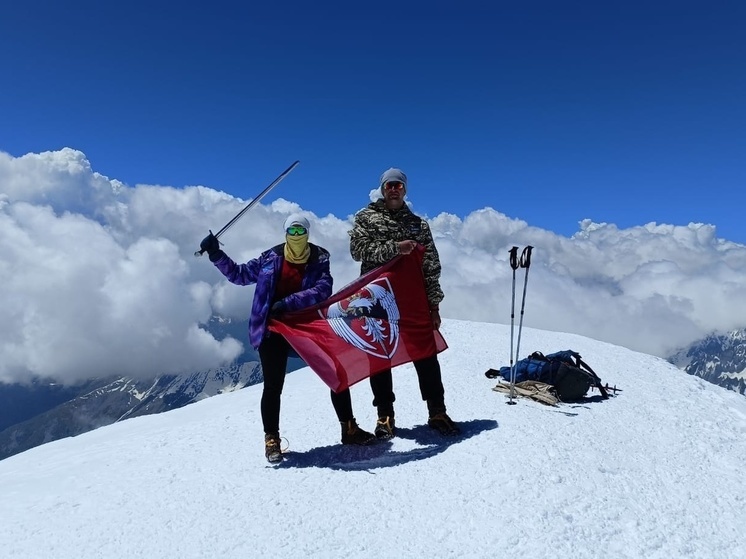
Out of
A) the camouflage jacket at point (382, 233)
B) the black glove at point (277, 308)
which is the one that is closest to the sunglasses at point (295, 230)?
the camouflage jacket at point (382, 233)

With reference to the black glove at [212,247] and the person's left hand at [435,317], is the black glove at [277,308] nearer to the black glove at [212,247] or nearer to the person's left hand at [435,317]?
the black glove at [212,247]

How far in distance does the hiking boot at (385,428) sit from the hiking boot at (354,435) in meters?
0.15

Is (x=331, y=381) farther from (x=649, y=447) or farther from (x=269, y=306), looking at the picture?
(x=649, y=447)

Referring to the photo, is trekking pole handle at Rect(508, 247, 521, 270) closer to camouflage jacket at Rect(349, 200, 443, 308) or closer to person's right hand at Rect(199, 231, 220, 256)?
camouflage jacket at Rect(349, 200, 443, 308)

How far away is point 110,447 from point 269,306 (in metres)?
4.13

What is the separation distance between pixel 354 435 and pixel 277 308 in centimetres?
193

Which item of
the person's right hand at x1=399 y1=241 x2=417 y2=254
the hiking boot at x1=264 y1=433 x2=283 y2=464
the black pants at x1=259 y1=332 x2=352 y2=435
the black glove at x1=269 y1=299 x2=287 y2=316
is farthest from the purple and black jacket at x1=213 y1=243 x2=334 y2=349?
the hiking boot at x1=264 y1=433 x2=283 y2=464

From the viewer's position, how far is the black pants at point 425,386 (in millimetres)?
6598

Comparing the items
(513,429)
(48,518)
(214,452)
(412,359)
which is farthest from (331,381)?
(48,518)

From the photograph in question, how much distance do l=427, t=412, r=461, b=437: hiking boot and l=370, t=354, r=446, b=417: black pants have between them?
7cm

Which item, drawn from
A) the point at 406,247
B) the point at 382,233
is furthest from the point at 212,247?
the point at 406,247

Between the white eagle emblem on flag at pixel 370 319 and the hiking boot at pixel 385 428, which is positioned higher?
the white eagle emblem on flag at pixel 370 319

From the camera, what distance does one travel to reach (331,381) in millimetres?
6066

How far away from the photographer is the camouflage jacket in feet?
20.6
